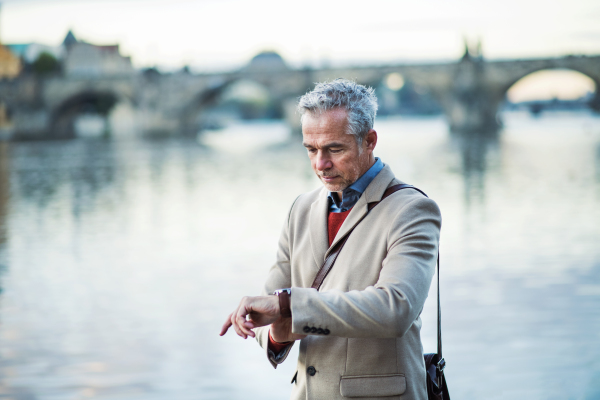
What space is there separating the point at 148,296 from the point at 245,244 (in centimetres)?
204

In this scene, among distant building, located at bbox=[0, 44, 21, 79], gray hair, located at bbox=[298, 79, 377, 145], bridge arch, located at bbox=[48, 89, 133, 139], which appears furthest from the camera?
distant building, located at bbox=[0, 44, 21, 79]

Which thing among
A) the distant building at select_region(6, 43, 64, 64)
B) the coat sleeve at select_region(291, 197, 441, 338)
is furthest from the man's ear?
the distant building at select_region(6, 43, 64, 64)

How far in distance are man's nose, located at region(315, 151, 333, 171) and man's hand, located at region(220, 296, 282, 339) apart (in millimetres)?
308

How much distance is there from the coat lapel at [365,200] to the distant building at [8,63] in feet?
232

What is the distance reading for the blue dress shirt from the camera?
1576 millimetres

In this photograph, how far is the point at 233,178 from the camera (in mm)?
15055

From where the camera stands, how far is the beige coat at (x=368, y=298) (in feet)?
4.49

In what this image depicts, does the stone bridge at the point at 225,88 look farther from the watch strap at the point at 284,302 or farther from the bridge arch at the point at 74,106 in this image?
the watch strap at the point at 284,302

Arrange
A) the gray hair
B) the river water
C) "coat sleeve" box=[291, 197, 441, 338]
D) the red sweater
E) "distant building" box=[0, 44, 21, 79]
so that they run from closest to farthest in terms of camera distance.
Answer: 1. "coat sleeve" box=[291, 197, 441, 338]
2. the gray hair
3. the red sweater
4. the river water
5. "distant building" box=[0, 44, 21, 79]

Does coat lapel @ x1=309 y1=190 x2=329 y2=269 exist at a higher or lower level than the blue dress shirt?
lower

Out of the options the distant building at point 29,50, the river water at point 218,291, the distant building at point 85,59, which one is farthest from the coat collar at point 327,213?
the distant building at point 29,50

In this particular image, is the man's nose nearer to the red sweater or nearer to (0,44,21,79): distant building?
the red sweater

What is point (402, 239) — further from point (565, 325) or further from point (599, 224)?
point (599, 224)

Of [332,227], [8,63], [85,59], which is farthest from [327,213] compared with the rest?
[85,59]
